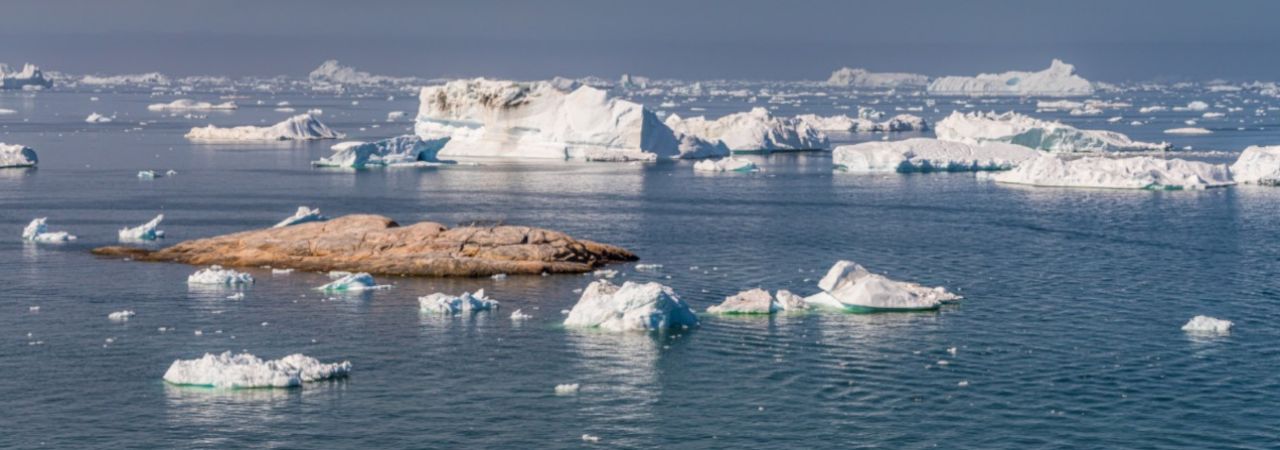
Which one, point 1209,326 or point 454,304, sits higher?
point 454,304

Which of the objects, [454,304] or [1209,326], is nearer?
[1209,326]

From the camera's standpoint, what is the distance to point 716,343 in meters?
28.1

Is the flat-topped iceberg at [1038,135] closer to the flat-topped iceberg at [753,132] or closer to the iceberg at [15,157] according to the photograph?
the flat-topped iceberg at [753,132]

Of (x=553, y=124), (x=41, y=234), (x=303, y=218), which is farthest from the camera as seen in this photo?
(x=553, y=124)

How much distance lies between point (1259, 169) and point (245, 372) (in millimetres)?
49814

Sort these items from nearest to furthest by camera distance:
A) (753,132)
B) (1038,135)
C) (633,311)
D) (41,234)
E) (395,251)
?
(633,311) < (395,251) < (41,234) < (1038,135) < (753,132)

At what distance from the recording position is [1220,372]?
85.8 ft

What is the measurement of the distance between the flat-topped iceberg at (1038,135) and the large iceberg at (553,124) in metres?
15.6

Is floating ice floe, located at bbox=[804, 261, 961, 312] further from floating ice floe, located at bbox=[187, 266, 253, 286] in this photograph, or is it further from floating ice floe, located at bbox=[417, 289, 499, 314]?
floating ice floe, located at bbox=[187, 266, 253, 286]

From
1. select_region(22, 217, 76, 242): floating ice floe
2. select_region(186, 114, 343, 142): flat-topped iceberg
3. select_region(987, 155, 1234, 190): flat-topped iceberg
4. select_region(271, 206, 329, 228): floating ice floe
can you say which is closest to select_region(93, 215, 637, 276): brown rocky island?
select_region(271, 206, 329, 228): floating ice floe

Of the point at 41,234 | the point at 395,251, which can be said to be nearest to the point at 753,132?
the point at 41,234

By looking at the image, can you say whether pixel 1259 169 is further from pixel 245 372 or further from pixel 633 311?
pixel 245 372

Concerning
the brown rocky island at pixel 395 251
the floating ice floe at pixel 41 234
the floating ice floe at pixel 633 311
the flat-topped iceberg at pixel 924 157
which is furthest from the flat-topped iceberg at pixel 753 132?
the floating ice floe at pixel 633 311

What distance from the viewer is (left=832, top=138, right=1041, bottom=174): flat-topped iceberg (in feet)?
232
